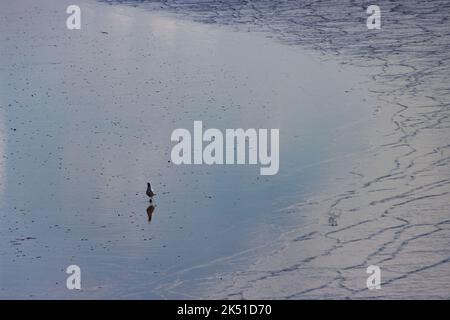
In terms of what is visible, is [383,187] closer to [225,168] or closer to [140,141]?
[225,168]

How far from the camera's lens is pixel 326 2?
6508 millimetres

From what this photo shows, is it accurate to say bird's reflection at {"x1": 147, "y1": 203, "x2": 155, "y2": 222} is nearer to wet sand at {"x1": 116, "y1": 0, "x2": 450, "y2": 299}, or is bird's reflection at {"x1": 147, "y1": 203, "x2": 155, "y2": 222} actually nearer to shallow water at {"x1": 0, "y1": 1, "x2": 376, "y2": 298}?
shallow water at {"x1": 0, "y1": 1, "x2": 376, "y2": 298}

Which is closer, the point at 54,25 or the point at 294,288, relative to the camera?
the point at 294,288

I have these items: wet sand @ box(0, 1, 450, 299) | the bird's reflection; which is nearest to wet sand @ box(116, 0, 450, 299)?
wet sand @ box(0, 1, 450, 299)

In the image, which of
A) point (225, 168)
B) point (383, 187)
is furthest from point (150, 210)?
point (383, 187)

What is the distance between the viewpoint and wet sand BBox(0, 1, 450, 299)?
366 centimetres

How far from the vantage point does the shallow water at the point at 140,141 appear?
374 cm

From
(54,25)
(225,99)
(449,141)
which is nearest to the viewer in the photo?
(449,141)

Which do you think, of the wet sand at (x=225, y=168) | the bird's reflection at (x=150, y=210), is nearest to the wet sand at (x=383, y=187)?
the wet sand at (x=225, y=168)

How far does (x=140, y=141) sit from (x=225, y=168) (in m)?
0.45

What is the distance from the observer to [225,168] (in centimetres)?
430

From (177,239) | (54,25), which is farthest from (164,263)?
(54,25)
